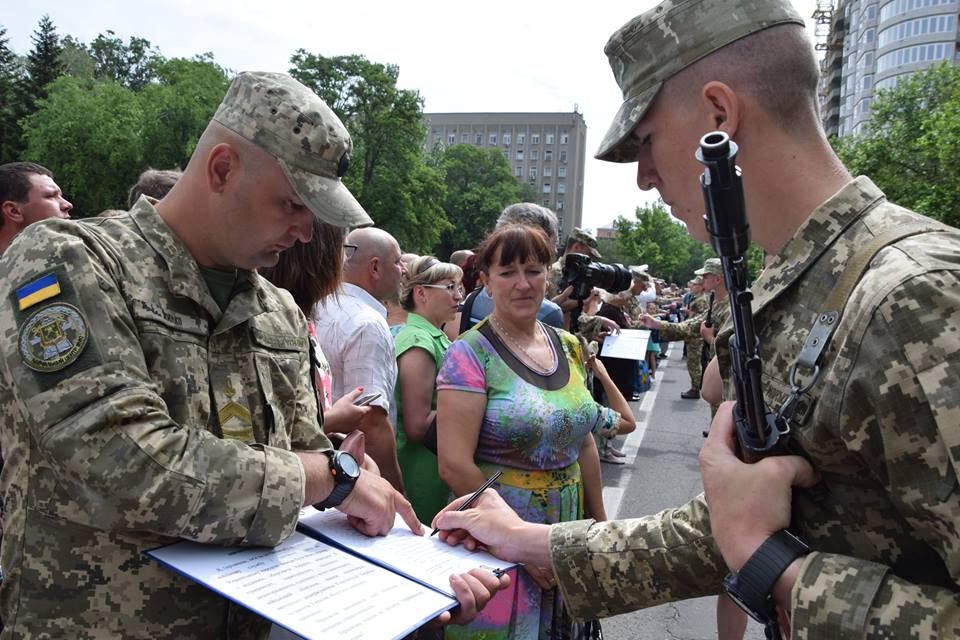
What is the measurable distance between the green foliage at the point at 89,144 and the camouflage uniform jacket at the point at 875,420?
124 feet

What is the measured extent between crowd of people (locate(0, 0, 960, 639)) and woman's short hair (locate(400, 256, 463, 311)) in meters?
2.13

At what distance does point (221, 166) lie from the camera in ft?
5.46

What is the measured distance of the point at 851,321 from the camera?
1117mm

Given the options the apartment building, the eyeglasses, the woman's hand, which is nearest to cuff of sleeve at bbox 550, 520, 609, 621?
the woman's hand

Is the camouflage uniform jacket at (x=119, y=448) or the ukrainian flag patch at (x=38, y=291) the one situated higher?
the ukrainian flag patch at (x=38, y=291)

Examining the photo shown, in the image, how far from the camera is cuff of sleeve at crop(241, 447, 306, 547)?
1.44 meters

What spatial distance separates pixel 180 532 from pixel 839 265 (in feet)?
4.49

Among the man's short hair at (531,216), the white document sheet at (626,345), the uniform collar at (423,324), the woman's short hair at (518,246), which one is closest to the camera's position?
the woman's short hair at (518,246)

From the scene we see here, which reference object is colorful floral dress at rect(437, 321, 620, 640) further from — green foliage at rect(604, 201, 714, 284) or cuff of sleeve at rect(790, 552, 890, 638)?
green foliage at rect(604, 201, 714, 284)

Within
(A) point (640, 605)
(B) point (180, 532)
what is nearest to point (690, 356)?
(A) point (640, 605)

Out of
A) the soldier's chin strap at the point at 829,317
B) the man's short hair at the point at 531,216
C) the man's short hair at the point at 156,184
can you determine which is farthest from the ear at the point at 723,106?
the man's short hair at the point at 531,216

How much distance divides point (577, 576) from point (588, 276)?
314 centimetres

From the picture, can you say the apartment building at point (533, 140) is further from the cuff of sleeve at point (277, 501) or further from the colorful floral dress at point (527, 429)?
the cuff of sleeve at point (277, 501)

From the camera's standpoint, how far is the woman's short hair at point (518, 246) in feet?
10.5
